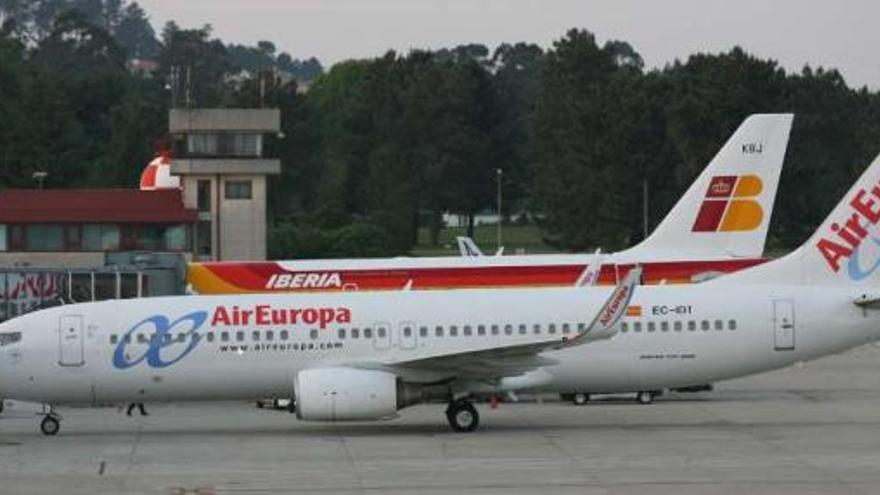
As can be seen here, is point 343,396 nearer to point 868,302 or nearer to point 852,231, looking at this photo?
point 868,302

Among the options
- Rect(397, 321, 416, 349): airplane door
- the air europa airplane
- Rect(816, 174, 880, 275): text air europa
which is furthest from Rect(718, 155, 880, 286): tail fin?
the air europa airplane

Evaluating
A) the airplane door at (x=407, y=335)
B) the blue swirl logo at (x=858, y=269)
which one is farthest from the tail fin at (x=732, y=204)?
the airplane door at (x=407, y=335)

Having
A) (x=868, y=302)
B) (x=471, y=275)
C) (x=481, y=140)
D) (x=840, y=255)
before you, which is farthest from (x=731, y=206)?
(x=481, y=140)

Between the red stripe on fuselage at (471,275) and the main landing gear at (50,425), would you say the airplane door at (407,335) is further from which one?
the red stripe on fuselage at (471,275)

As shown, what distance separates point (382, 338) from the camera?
34.6m

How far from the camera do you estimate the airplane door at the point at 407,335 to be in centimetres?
3462

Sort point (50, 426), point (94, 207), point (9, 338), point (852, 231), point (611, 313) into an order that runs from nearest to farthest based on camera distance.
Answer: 1. point (611, 313)
2. point (9, 338)
3. point (50, 426)
4. point (852, 231)
5. point (94, 207)

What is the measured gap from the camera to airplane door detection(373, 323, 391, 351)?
34.6 metres

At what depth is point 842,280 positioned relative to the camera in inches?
1411

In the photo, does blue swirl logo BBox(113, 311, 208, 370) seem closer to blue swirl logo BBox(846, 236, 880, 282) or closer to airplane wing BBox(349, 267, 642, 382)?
airplane wing BBox(349, 267, 642, 382)

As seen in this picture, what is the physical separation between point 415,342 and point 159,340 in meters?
4.37

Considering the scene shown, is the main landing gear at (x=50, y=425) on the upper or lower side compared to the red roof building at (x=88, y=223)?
lower

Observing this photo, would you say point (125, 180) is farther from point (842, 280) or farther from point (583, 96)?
point (842, 280)

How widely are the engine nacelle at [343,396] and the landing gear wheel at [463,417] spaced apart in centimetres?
112
